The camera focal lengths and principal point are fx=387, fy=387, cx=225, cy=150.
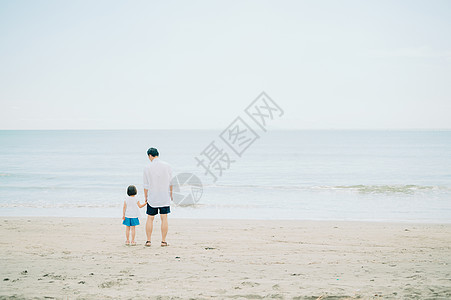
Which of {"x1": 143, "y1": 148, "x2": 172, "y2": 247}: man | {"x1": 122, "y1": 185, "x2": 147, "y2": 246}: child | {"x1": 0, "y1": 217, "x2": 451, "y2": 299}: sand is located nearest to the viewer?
{"x1": 0, "y1": 217, "x2": 451, "y2": 299}: sand

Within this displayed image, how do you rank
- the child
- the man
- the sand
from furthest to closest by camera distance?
the child, the man, the sand

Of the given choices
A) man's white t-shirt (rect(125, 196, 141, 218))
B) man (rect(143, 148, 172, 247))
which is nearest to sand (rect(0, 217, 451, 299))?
man's white t-shirt (rect(125, 196, 141, 218))

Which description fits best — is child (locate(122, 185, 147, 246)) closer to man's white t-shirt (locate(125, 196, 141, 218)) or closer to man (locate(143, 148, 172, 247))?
man's white t-shirt (locate(125, 196, 141, 218))

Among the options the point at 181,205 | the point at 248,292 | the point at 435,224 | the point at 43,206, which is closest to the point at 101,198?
the point at 43,206

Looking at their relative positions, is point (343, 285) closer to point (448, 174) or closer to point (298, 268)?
point (298, 268)

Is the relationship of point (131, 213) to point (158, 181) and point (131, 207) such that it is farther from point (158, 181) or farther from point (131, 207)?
point (158, 181)

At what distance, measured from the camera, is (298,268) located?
5.48 metres

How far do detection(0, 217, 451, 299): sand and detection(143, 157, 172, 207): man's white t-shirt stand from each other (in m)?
0.88

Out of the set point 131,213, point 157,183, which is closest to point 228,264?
point 157,183

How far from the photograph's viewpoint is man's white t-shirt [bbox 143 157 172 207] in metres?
6.67

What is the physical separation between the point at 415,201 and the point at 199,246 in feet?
41.7

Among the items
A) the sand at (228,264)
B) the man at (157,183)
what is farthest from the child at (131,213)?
the man at (157,183)

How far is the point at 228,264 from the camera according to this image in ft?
18.8

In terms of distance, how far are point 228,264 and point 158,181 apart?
1.91m
